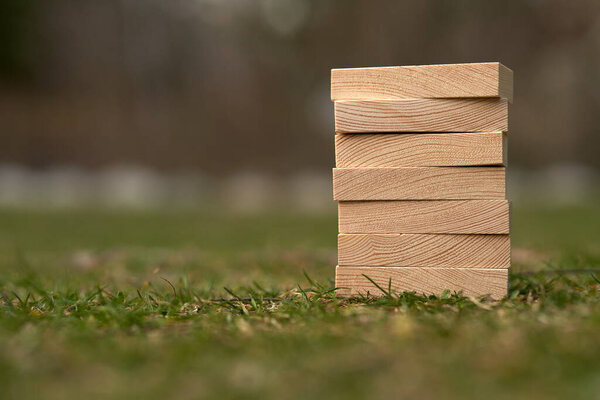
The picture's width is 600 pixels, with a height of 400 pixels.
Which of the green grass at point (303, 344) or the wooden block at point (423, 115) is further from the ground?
the wooden block at point (423, 115)

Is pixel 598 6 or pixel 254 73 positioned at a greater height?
pixel 598 6

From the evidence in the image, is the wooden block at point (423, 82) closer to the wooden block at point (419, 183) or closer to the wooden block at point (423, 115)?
the wooden block at point (423, 115)

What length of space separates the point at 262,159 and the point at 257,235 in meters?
13.1

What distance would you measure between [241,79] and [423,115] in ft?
65.2

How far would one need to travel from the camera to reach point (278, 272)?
4.17 metres

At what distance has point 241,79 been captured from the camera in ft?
72.8

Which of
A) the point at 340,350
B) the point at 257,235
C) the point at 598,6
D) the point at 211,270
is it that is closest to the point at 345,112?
the point at 340,350

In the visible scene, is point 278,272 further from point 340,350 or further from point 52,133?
point 52,133

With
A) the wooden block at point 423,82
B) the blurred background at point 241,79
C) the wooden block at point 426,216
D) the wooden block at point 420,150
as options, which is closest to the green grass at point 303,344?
the wooden block at point 426,216

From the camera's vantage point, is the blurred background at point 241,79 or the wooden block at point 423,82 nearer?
the wooden block at point 423,82

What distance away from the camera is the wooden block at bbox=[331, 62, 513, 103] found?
2.69 m

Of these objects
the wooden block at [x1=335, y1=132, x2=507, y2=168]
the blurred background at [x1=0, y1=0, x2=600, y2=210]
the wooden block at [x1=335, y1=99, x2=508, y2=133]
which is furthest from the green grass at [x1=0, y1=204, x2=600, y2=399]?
the blurred background at [x1=0, y1=0, x2=600, y2=210]

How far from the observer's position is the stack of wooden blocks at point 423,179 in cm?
272

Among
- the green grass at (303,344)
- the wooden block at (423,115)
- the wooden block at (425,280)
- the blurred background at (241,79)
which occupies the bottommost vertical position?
the green grass at (303,344)
